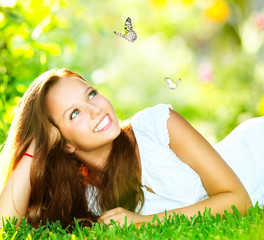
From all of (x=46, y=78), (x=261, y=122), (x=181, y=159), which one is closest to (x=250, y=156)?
(x=261, y=122)

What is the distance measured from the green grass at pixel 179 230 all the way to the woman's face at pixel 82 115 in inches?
19.3

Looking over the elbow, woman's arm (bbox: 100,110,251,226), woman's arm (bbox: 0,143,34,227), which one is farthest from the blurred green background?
the elbow

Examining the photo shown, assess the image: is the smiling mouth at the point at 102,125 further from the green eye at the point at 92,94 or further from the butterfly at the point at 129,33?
the butterfly at the point at 129,33

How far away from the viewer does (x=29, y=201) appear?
286cm

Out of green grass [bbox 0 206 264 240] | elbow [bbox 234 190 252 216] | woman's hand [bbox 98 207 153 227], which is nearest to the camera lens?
green grass [bbox 0 206 264 240]

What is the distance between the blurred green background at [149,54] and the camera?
4.17 m

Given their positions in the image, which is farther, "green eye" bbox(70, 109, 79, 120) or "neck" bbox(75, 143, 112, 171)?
"neck" bbox(75, 143, 112, 171)

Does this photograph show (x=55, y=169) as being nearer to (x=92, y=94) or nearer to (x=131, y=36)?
(x=92, y=94)

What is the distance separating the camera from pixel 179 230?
2.11m

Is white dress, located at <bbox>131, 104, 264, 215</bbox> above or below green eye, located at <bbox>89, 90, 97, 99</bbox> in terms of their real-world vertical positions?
below

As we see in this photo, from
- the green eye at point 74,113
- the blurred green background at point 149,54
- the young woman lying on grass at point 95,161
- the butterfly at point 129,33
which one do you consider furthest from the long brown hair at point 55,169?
the blurred green background at point 149,54

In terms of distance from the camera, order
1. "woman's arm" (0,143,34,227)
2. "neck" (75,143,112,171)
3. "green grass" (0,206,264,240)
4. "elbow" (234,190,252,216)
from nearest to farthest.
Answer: "green grass" (0,206,264,240) → "elbow" (234,190,252,216) → "woman's arm" (0,143,34,227) → "neck" (75,143,112,171)

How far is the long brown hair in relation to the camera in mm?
2742

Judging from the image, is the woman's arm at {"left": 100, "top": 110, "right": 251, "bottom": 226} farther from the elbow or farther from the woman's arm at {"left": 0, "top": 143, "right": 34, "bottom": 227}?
the woman's arm at {"left": 0, "top": 143, "right": 34, "bottom": 227}
